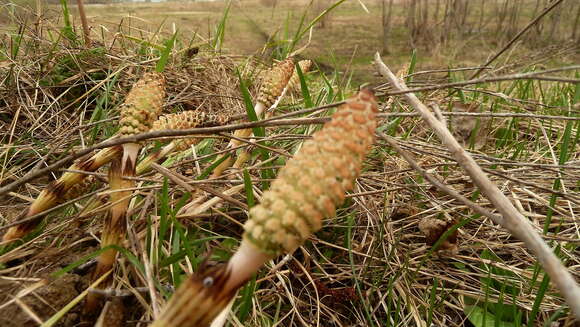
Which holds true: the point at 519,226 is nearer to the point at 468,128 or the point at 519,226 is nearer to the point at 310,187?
the point at 310,187

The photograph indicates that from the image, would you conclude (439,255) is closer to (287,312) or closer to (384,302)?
(384,302)

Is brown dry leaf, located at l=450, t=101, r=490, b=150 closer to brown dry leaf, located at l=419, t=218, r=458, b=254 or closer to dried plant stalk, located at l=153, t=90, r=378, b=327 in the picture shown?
brown dry leaf, located at l=419, t=218, r=458, b=254

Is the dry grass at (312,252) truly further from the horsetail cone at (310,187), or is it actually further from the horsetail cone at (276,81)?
the horsetail cone at (310,187)

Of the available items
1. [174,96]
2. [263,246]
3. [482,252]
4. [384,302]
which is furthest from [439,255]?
[174,96]

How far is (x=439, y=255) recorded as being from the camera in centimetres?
124

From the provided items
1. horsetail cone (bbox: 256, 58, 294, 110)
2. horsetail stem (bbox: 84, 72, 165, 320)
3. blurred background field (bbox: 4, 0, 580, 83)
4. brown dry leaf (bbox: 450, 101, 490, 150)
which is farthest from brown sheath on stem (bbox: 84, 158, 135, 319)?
blurred background field (bbox: 4, 0, 580, 83)

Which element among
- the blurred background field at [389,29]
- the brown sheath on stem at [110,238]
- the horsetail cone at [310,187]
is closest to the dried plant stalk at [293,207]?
the horsetail cone at [310,187]

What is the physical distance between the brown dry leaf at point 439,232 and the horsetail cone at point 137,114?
2.56ft

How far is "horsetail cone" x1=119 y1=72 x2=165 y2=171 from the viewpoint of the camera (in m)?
0.91

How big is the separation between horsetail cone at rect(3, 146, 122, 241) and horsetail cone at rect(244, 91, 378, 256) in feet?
1.85

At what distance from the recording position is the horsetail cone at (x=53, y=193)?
954 millimetres

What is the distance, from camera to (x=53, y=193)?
958mm

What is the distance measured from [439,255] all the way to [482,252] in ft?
0.42

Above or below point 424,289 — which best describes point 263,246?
above
